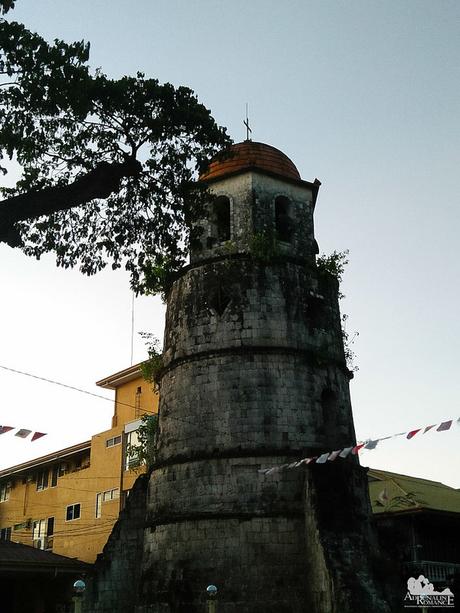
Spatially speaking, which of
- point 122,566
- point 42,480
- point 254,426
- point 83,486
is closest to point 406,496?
point 254,426

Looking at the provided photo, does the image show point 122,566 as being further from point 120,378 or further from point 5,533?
point 5,533

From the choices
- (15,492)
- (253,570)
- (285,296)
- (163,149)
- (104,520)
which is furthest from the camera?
(15,492)

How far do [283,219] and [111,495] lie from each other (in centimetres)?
1497

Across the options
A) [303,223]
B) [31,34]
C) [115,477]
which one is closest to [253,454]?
[303,223]

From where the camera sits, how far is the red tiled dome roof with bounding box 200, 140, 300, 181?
1897cm

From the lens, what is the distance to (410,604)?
51.2 ft

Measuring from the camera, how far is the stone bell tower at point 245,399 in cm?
1527

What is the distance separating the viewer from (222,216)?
1912 cm

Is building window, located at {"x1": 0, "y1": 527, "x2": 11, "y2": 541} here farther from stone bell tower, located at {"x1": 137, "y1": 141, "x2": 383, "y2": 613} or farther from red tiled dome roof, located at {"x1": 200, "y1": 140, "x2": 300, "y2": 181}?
red tiled dome roof, located at {"x1": 200, "y1": 140, "x2": 300, "y2": 181}

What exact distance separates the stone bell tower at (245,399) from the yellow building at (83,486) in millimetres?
10812

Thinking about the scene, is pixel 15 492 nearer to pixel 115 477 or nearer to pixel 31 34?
pixel 115 477

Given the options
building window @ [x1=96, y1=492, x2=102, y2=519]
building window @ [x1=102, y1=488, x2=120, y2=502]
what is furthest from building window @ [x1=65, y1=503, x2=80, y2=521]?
building window @ [x1=102, y1=488, x2=120, y2=502]

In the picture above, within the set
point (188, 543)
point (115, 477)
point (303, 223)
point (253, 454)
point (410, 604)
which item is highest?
point (303, 223)

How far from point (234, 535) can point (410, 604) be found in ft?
13.5
